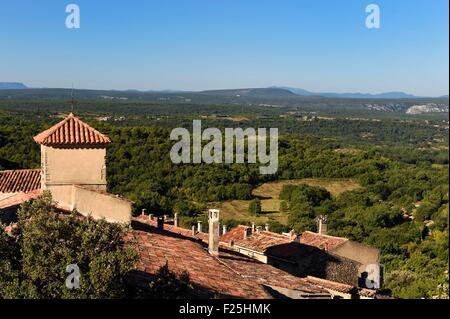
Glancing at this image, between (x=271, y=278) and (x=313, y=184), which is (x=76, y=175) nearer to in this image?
(x=271, y=278)

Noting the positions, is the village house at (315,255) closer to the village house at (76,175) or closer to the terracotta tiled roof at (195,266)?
the terracotta tiled roof at (195,266)

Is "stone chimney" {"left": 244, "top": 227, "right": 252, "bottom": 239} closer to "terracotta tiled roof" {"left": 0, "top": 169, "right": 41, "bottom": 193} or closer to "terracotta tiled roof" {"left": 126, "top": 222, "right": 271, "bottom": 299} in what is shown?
"terracotta tiled roof" {"left": 126, "top": 222, "right": 271, "bottom": 299}

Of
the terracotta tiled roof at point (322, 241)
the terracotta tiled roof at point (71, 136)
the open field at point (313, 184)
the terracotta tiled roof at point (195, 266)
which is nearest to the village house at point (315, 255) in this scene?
the terracotta tiled roof at point (322, 241)

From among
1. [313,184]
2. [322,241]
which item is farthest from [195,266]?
[313,184]

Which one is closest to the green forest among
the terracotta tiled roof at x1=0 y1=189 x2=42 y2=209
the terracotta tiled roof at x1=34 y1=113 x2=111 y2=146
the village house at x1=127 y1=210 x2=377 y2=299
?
the village house at x1=127 y1=210 x2=377 y2=299

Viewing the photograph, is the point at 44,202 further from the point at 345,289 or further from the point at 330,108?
the point at 330,108
